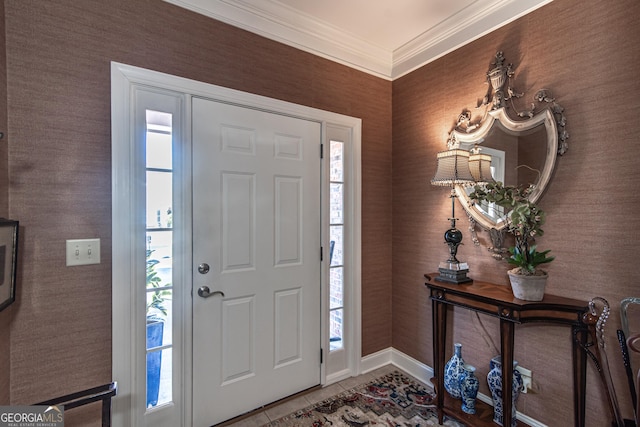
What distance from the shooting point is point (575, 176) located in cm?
158

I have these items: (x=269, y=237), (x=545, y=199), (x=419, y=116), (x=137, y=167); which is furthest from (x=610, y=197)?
(x=137, y=167)

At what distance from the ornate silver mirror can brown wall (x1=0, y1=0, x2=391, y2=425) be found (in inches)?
73.3

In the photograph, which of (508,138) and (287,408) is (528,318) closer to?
(508,138)

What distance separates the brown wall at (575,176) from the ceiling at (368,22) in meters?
0.13

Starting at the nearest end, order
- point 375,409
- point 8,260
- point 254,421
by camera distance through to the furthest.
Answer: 1. point 8,260
2. point 254,421
3. point 375,409

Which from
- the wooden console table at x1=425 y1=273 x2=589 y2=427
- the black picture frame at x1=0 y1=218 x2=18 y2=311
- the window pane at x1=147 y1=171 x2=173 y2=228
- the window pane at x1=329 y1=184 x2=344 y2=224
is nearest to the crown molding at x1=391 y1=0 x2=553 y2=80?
the window pane at x1=329 y1=184 x2=344 y2=224

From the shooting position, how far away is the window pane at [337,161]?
92.6 inches

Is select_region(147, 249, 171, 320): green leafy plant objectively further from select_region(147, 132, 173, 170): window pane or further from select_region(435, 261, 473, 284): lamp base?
select_region(435, 261, 473, 284): lamp base

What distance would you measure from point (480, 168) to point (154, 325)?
222 centimetres

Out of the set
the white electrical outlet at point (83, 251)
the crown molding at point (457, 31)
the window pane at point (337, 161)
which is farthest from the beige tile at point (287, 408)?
the crown molding at point (457, 31)

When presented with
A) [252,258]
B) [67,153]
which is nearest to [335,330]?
[252,258]

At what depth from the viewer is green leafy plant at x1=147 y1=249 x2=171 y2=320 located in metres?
1.65

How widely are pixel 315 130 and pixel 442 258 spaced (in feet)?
4.64

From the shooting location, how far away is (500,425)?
1695 millimetres
